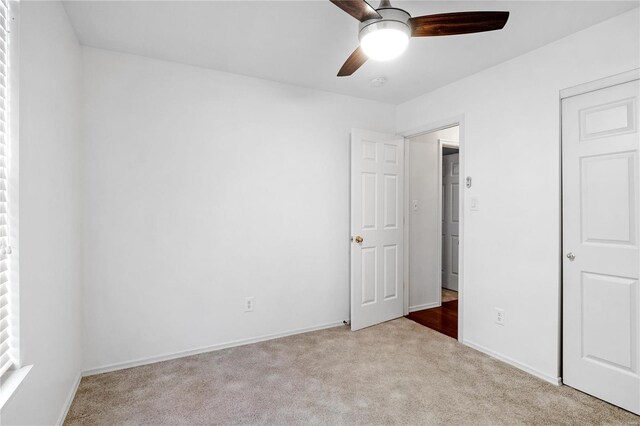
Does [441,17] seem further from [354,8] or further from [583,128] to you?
[583,128]

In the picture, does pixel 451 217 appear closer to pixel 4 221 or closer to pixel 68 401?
pixel 68 401

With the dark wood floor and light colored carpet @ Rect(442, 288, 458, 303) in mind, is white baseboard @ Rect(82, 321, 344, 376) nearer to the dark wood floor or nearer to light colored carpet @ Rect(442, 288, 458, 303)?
the dark wood floor

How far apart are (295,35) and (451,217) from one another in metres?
3.90

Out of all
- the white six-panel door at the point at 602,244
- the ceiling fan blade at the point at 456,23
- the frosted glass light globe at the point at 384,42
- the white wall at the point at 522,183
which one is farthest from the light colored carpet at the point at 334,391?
the ceiling fan blade at the point at 456,23

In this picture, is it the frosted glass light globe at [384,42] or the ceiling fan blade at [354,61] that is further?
the ceiling fan blade at [354,61]

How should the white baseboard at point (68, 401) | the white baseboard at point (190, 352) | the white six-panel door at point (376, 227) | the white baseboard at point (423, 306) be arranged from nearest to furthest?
the white baseboard at point (68, 401)
the white baseboard at point (190, 352)
the white six-panel door at point (376, 227)
the white baseboard at point (423, 306)

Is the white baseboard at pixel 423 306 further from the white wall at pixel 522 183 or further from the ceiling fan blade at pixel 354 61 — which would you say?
the ceiling fan blade at pixel 354 61

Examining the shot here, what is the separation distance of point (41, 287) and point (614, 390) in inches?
133

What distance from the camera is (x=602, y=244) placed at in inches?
86.0

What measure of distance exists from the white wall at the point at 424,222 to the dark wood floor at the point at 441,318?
13 centimetres

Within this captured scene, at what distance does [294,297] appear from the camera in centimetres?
330

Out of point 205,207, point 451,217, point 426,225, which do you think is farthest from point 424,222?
point 205,207

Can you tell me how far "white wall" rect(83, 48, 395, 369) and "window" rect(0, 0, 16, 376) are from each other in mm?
1237

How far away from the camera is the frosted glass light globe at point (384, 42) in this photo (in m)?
1.61
